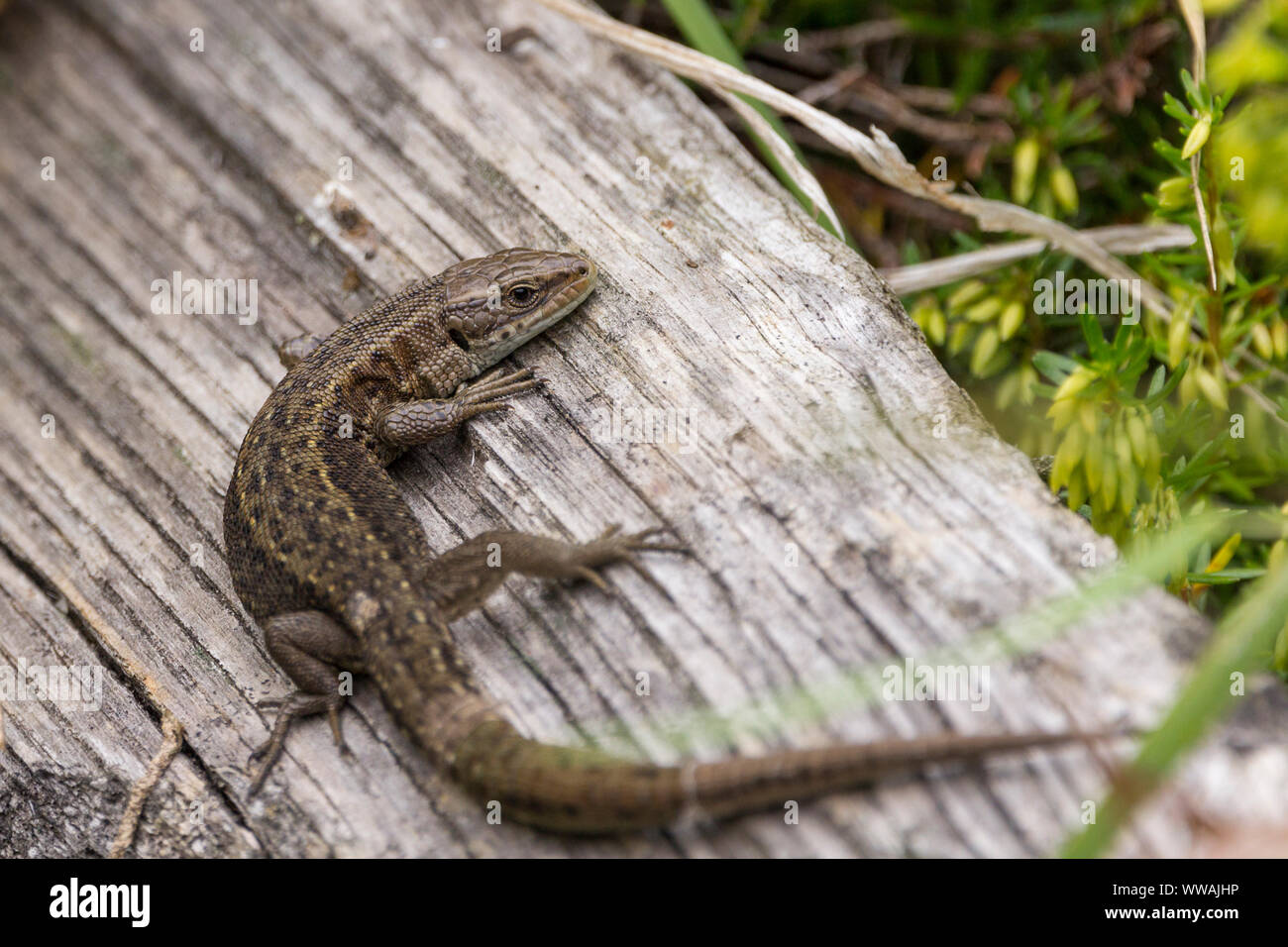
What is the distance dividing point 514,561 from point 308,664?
70cm

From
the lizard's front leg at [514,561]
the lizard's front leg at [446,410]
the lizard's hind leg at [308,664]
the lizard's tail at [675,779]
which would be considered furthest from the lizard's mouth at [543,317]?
the lizard's tail at [675,779]

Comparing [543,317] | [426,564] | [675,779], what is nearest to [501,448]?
[426,564]

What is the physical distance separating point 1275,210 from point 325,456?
295 cm

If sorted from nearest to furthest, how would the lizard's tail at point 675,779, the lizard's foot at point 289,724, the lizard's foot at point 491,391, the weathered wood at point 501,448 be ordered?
the lizard's tail at point 675,779, the weathered wood at point 501,448, the lizard's foot at point 289,724, the lizard's foot at point 491,391

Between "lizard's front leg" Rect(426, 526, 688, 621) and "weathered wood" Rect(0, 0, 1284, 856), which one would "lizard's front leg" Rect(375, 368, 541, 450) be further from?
"lizard's front leg" Rect(426, 526, 688, 621)

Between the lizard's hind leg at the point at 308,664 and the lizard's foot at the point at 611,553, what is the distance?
2.62 ft

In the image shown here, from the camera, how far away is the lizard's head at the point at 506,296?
11.8ft

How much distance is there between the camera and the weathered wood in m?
2.57

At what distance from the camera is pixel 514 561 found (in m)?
3.03

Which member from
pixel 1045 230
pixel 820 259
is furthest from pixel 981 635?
pixel 1045 230

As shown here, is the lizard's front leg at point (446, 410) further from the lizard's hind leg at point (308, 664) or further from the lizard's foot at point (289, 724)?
the lizard's foot at point (289, 724)

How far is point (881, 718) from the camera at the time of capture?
245 cm

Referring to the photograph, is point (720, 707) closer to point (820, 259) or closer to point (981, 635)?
point (981, 635)

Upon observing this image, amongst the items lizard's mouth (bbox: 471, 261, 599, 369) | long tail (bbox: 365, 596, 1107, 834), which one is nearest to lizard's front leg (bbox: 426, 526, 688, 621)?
long tail (bbox: 365, 596, 1107, 834)
